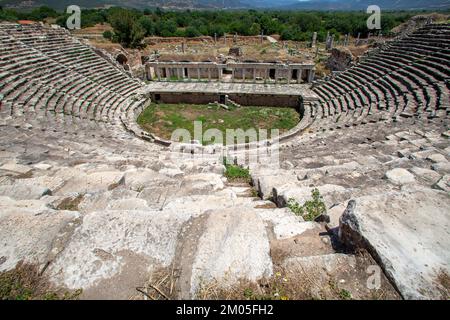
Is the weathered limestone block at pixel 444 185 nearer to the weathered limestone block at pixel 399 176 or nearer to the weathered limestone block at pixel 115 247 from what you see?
the weathered limestone block at pixel 399 176

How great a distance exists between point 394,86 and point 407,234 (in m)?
14.9

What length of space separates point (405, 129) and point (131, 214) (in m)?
9.90

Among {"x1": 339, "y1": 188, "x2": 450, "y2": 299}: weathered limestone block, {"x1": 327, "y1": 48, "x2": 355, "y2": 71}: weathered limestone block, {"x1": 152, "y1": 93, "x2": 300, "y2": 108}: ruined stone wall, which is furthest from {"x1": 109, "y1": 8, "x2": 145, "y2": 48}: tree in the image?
{"x1": 339, "y1": 188, "x2": 450, "y2": 299}: weathered limestone block

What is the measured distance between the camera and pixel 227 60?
925 inches

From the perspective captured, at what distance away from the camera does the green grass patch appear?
15609mm

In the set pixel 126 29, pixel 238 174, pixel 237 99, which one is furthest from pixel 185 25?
pixel 238 174

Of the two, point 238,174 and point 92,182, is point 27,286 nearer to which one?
point 92,182

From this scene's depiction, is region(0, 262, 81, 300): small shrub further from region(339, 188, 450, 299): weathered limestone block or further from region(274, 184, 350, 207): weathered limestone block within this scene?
region(274, 184, 350, 207): weathered limestone block

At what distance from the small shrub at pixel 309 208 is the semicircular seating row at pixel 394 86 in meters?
8.65

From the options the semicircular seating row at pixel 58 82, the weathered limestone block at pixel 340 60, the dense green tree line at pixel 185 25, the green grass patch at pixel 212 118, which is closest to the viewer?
the semicircular seating row at pixel 58 82

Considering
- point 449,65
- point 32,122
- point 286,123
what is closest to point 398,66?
point 449,65

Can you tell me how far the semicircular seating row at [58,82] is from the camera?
11438 mm

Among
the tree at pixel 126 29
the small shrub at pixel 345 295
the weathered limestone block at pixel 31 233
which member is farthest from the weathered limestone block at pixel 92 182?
the tree at pixel 126 29
